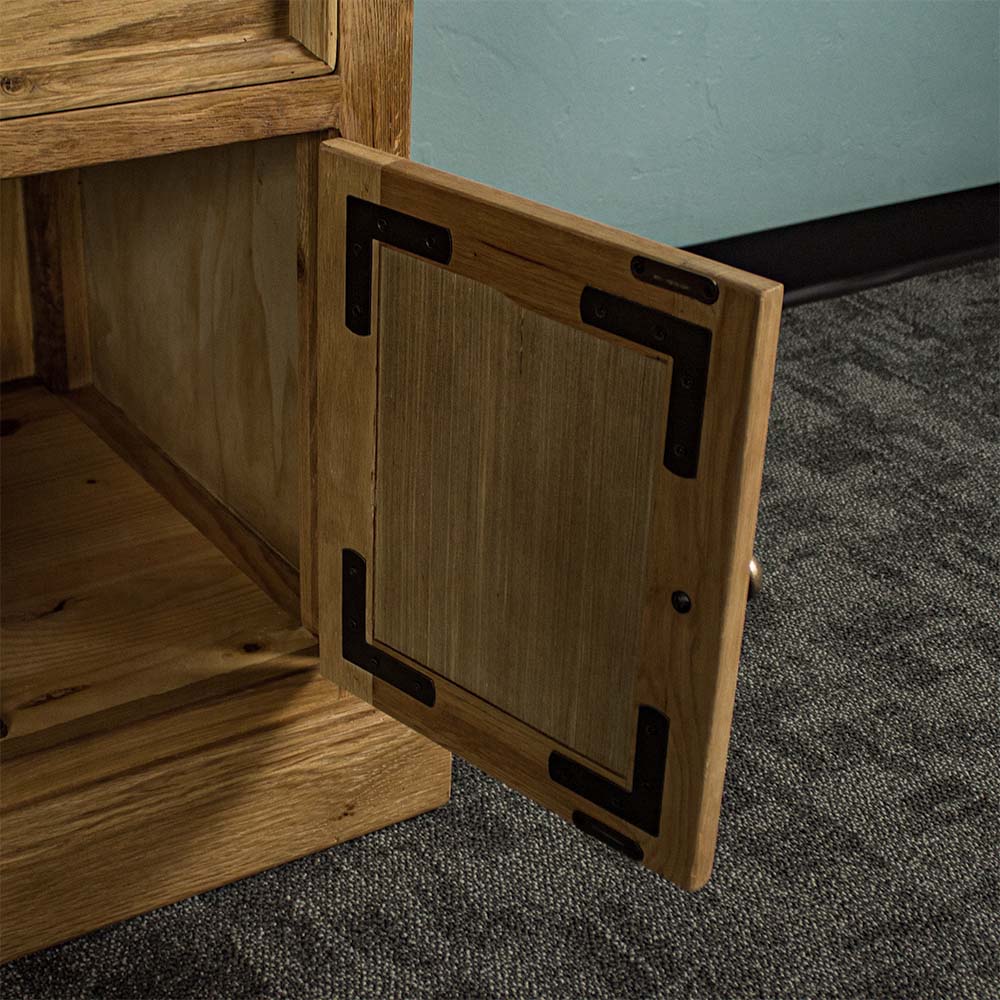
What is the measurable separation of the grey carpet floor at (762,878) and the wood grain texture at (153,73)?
0.46m

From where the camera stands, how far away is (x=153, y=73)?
710 millimetres

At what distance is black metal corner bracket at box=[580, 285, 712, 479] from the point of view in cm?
61

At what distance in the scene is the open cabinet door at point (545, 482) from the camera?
24.6 inches

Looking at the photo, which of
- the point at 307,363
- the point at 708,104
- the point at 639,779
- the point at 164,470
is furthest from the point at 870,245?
the point at 639,779

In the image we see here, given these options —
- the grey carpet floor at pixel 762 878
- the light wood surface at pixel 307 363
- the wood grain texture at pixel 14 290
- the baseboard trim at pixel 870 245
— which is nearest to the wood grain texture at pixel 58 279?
the wood grain texture at pixel 14 290

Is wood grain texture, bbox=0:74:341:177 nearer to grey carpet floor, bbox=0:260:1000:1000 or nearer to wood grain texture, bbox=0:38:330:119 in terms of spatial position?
wood grain texture, bbox=0:38:330:119

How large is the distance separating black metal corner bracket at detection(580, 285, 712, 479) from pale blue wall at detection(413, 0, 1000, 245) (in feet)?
2.57

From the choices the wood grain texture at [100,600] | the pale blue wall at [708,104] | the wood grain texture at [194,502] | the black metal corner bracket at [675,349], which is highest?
the black metal corner bracket at [675,349]

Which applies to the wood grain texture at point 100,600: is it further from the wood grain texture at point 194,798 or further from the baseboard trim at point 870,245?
the baseboard trim at point 870,245

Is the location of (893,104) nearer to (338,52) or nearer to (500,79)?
(500,79)

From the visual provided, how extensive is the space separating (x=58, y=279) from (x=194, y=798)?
0.47m

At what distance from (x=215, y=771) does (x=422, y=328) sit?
306 mm

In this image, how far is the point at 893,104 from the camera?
1757 millimetres

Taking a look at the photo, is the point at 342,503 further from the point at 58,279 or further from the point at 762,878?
the point at 58,279
